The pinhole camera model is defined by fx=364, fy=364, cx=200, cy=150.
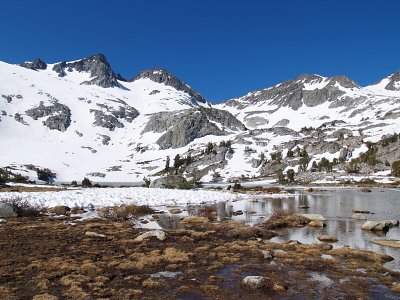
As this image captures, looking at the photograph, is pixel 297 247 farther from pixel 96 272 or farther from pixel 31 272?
pixel 31 272

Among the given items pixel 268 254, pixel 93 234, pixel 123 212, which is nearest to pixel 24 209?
pixel 123 212

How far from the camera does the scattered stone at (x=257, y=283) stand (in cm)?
1567

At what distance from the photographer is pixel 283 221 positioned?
33.3 metres

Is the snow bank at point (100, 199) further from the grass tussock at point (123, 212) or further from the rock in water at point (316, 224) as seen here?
the rock in water at point (316, 224)

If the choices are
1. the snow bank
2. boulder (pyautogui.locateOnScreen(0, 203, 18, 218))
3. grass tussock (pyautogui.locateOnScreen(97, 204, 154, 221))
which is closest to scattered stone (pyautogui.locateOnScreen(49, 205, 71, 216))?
the snow bank

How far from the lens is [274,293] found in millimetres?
15109

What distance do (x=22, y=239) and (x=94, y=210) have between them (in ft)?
65.9

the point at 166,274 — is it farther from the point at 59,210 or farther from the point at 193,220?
the point at 59,210

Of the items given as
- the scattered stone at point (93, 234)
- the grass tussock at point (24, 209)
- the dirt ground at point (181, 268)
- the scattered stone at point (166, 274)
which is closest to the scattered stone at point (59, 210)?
the grass tussock at point (24, 209)

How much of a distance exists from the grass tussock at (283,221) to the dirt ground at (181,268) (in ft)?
14.6

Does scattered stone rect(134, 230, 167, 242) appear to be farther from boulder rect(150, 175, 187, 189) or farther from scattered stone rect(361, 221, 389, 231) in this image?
boulder rect(150, 175, 187, 189)

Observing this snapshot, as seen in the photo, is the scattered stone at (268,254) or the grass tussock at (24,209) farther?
the grass tussock at (24,209)

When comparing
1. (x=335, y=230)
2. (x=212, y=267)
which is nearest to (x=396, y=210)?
(x=335, y=230)

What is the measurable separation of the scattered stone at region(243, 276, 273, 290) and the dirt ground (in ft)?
0.20
